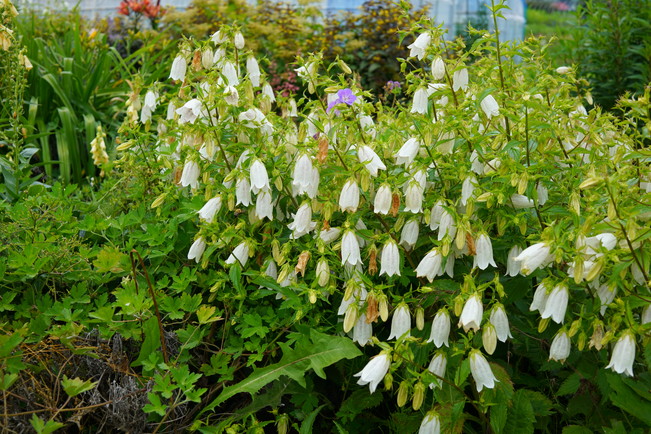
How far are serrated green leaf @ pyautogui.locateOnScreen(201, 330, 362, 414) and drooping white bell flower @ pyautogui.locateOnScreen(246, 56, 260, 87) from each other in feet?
3.25

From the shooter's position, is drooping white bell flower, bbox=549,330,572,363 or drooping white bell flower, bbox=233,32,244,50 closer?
drooping white bell flower, bbox=549,330,572,363

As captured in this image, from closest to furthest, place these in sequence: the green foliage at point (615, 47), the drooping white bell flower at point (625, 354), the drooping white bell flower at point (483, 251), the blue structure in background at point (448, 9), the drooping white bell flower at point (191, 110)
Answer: the drooping white bell flower at point (625, 354) → the drooping white bell flower at point (483, 251) → the drooping white bell flower at point (191, 110) → the green foliage at point (615, 47) → the blue structure in background at point (448, 9)

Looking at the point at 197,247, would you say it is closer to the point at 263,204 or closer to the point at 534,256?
the point at 263,204

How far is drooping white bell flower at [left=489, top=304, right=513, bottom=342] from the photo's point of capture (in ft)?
5.97

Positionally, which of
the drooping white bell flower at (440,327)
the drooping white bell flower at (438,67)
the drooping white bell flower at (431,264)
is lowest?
the drooping white bell flower at (440,327)

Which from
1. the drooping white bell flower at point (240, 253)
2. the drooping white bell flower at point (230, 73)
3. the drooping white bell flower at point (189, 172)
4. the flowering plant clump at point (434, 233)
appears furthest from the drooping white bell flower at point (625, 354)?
the drooping white bell flower at point (230, 73)

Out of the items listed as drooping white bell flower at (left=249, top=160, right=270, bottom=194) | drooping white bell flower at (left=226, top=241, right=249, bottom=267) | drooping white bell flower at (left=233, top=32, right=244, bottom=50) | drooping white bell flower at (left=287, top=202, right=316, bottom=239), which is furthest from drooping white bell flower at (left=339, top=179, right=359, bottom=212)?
drooping white bell flower at (left=233, top=32, right=244, bottom=50)

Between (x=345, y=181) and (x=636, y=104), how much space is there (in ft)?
2.91

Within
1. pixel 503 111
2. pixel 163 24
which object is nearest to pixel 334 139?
pixel 503 111

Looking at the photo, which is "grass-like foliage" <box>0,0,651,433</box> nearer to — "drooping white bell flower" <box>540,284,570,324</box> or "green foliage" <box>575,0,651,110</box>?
"drooping white bell flower" <box>540,284,570,324</box>

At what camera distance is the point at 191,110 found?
6.98ft

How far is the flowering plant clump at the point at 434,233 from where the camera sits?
5.86 ft

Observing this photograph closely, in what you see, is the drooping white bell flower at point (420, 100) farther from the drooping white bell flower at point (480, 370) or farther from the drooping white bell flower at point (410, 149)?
the drooping white bell flower at point (480, 370)

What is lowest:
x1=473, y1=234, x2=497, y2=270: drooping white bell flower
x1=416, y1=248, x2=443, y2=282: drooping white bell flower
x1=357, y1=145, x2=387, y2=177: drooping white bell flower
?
x1=416, y1=248, x2=443, y2=282: drooping white bell flower
